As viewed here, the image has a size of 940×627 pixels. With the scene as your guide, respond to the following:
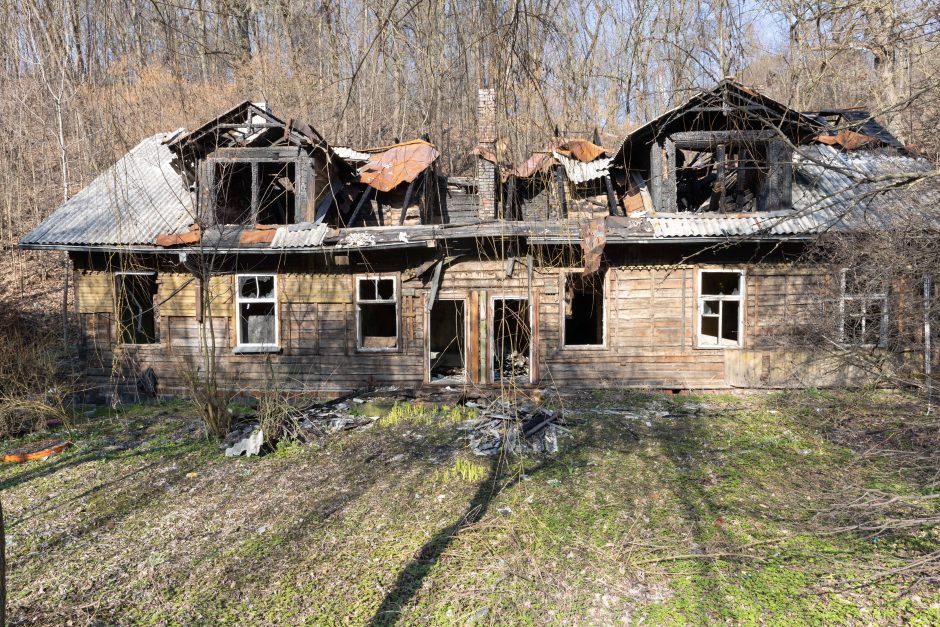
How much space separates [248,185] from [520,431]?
1001 cm

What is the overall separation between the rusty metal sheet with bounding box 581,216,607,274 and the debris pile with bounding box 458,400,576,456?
3054mm

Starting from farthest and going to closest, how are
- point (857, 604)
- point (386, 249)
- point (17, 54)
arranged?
point (386, 249)
point (857, 604)
point (17, 54)

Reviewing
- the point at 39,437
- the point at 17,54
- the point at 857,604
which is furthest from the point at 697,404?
the point at 39,437

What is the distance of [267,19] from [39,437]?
8850 mm

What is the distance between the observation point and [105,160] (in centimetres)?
455

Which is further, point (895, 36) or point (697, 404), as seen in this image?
point (697, 404)

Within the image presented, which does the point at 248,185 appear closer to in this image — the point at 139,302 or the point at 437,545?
the point at 139,302

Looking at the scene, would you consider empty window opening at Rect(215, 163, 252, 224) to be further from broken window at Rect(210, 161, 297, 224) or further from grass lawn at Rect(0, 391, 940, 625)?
grass lawn at Rect(0, 391, 940, 625)

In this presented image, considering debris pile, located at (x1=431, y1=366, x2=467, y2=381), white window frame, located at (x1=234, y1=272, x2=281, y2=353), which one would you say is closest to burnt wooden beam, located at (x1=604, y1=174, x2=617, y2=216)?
debris pile, located at (x1=431, y1=366, x2=467, y2=381)

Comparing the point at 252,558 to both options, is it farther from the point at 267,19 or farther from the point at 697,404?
the point at 697,404

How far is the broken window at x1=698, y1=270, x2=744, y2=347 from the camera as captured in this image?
34.1 feet

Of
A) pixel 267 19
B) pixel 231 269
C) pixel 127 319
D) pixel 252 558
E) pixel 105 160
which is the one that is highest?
pixel 267 19

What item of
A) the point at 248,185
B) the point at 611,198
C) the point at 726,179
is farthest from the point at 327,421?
the point at 726,179

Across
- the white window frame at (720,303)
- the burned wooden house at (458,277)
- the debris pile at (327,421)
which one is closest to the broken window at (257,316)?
the burned wooden house at (458,277)
